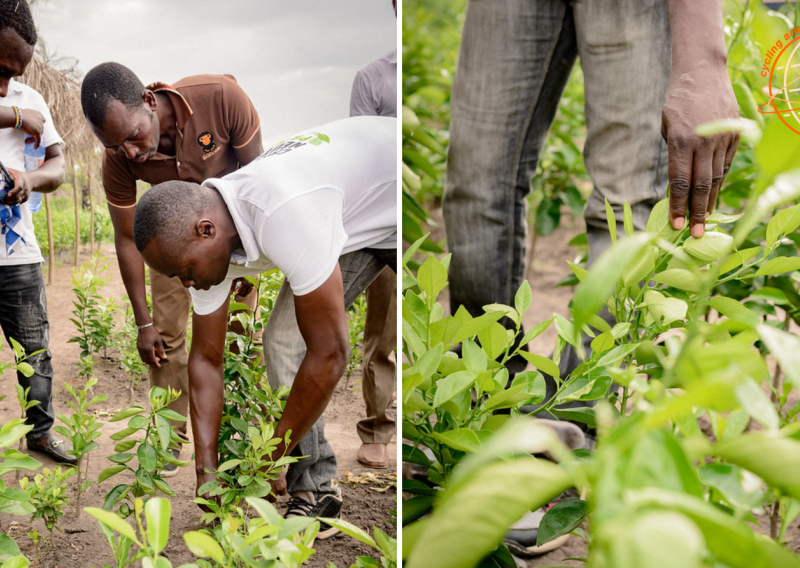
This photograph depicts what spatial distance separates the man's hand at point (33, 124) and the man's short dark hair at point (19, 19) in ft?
0.37

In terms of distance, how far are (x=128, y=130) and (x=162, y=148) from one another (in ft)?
0.25

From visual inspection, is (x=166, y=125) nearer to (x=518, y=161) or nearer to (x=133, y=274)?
(x=133, y=274)

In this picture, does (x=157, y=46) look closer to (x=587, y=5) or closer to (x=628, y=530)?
(x=587, y=5)

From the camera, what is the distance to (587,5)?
139 centimetres

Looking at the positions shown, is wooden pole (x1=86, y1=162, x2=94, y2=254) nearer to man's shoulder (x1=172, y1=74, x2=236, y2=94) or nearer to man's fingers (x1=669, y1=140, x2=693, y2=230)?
man's shoulder (x1=172, y1=74, x2=236, y2=94)

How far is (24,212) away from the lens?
117cm

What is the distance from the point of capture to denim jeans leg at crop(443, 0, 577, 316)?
1513mm

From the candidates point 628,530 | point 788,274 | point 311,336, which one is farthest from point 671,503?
point 788,274

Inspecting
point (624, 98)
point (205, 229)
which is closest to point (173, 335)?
point (205, 229)

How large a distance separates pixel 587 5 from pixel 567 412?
2.95 ft

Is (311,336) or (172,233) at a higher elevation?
(172,233)

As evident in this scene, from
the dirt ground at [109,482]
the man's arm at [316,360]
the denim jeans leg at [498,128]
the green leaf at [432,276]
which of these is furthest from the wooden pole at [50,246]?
the denim jeans leg at [498,128]

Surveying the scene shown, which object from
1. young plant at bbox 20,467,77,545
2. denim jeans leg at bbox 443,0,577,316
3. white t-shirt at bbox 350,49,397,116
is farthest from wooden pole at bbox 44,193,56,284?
denim jeans leg at bbox 443,0,577,316

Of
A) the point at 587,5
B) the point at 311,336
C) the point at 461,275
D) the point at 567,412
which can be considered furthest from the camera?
the point at 461,275
